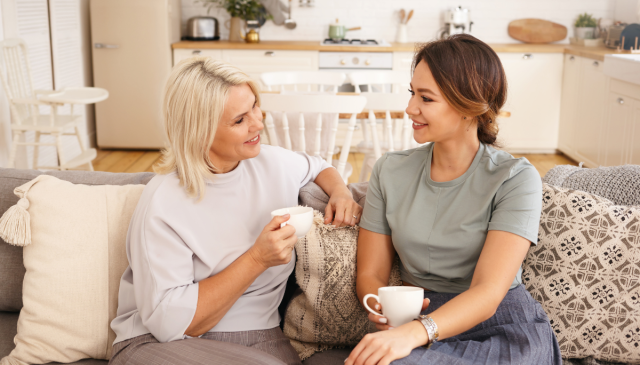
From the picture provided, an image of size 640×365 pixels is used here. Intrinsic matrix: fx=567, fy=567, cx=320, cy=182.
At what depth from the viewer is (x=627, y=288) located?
1399mm

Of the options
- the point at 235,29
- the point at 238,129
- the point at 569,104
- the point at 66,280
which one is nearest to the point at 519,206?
the point at 238,129

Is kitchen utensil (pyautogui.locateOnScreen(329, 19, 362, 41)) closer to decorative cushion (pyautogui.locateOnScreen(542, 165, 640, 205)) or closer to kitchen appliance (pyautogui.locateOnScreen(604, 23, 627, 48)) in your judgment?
kitchen appliance (pyautogui.locateOnScreen(604, 23, 627, 48))

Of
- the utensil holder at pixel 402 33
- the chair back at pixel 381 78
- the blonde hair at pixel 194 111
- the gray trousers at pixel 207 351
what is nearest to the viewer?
the gray trousers at pixel 207 351

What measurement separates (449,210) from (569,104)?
13.2 feet

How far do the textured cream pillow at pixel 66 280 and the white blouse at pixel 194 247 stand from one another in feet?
0.27

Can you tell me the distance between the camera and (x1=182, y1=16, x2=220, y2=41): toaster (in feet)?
17.1

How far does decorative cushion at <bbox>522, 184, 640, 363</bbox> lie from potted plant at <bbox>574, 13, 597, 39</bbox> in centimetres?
426

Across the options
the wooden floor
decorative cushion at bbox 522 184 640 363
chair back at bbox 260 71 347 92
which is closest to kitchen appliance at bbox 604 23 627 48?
the wooden floor

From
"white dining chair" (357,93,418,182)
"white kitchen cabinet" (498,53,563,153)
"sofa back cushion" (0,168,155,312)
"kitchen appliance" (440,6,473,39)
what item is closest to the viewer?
"sofa back cushion" (0,168,155,312)

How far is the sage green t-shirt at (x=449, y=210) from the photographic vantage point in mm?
1308

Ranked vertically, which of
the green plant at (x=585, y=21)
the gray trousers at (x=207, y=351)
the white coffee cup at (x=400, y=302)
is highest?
the green plant at (x=585, y=21)

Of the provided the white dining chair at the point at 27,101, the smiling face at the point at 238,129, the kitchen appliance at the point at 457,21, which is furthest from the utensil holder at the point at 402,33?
the smiling face at the point at 238,129

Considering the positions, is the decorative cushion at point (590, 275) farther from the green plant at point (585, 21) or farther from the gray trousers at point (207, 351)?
the green plant at point (585, 21)

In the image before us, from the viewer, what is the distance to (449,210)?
1.38 meters
